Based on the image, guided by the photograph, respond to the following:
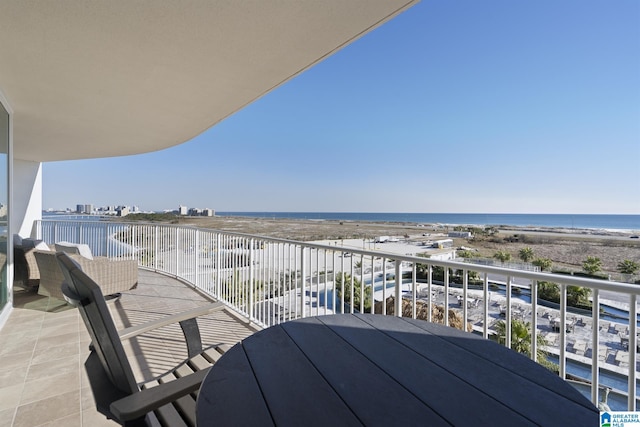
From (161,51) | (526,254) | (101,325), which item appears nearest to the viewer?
(101,325)

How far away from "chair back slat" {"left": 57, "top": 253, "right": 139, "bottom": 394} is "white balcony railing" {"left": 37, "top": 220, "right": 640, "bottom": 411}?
65.4 inches

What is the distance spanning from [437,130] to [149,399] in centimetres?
2497

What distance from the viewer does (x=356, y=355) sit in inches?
41.6

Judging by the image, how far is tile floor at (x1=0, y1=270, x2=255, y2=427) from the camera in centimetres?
194

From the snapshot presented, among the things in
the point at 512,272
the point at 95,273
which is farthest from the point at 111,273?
the point at 512,272

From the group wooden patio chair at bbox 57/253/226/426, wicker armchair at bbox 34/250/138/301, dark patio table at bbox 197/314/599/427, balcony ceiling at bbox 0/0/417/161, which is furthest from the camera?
wicker armchair at bbox 34/250/138/301

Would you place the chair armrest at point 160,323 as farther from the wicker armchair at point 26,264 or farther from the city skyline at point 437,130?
the wicker armchair at point 26,264

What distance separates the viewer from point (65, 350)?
2762 mm

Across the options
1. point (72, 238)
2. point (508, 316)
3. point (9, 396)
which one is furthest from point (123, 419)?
point (72, 238)

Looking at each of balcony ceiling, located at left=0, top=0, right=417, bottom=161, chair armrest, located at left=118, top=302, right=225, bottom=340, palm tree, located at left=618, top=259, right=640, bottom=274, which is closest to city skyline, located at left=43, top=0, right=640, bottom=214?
balcony ceiling, located at left=0, top=0, right=417, bottom=161

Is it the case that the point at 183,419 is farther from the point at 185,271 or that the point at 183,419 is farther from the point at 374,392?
the point at 185,271

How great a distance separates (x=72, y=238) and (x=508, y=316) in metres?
9.72

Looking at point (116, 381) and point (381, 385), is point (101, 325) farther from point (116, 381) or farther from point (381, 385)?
point (381, 385)

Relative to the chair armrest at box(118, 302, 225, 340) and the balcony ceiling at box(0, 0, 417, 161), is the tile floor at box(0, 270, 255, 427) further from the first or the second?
the balcony ceiling at box(0, 0, 417, 161)
